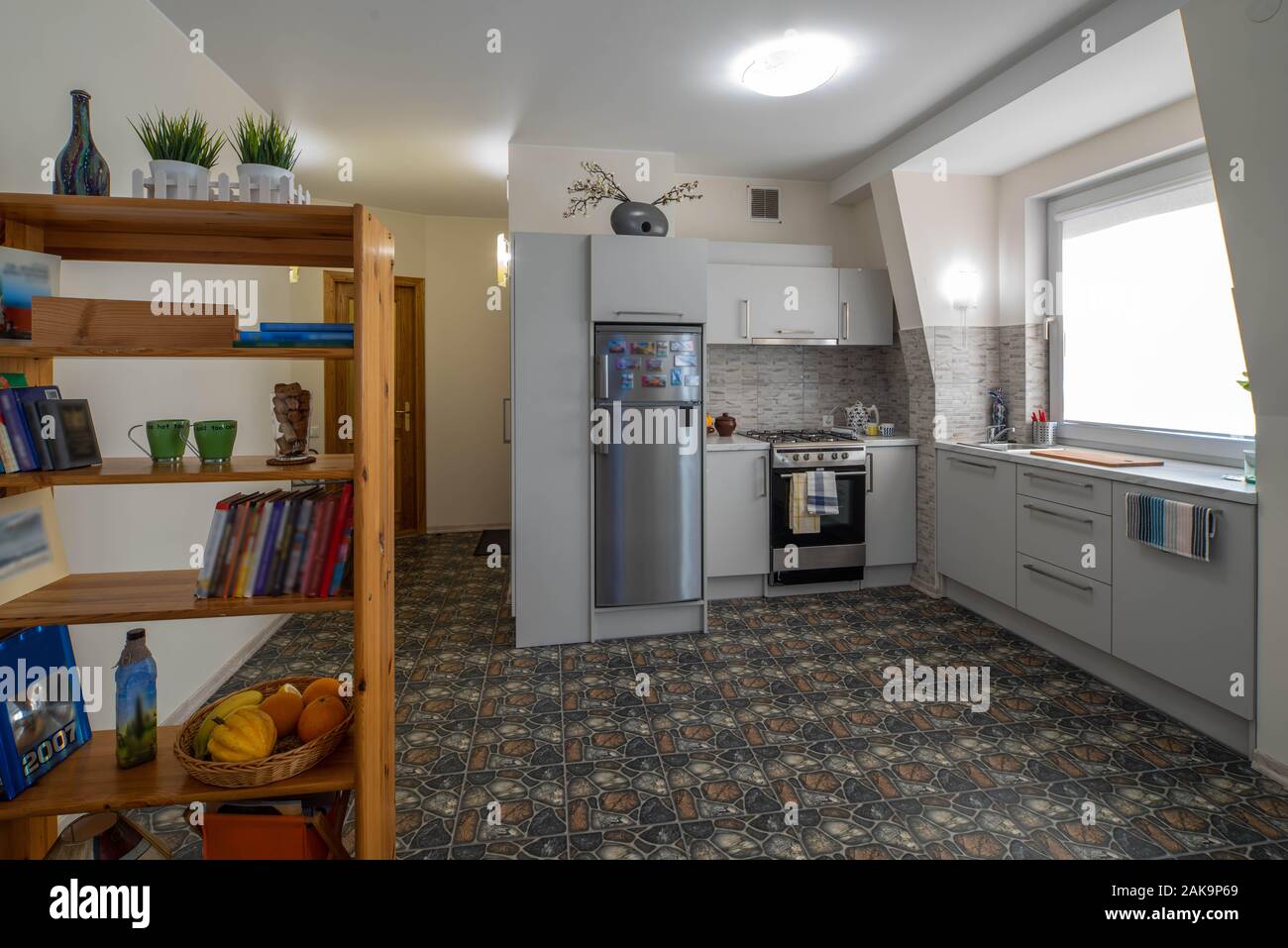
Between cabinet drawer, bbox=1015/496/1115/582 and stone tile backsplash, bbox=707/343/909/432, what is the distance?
4.73 feet

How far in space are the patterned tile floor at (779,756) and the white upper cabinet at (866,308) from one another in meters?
1.97

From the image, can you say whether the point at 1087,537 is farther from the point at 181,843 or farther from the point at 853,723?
the point at 181,843

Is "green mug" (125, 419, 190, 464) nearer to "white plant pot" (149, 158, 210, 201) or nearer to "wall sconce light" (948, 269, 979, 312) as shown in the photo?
"white plant pot" (149, 158, 210, 201)

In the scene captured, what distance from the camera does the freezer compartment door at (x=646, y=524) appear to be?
3795 millimetres

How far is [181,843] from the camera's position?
6.91 ft

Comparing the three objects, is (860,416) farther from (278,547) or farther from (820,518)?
(278,547)

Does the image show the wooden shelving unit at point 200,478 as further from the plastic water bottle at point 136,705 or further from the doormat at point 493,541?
the doormat at point 493,541

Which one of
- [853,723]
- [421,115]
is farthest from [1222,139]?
[421,115]

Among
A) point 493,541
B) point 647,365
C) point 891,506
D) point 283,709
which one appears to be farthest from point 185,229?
point 493,541

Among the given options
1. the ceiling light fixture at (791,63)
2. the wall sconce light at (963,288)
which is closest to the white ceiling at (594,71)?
the ceiling light fixture at (791,63)

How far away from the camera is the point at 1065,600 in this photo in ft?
11.1

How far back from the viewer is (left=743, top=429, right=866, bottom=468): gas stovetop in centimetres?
439

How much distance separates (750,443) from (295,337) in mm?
3111
